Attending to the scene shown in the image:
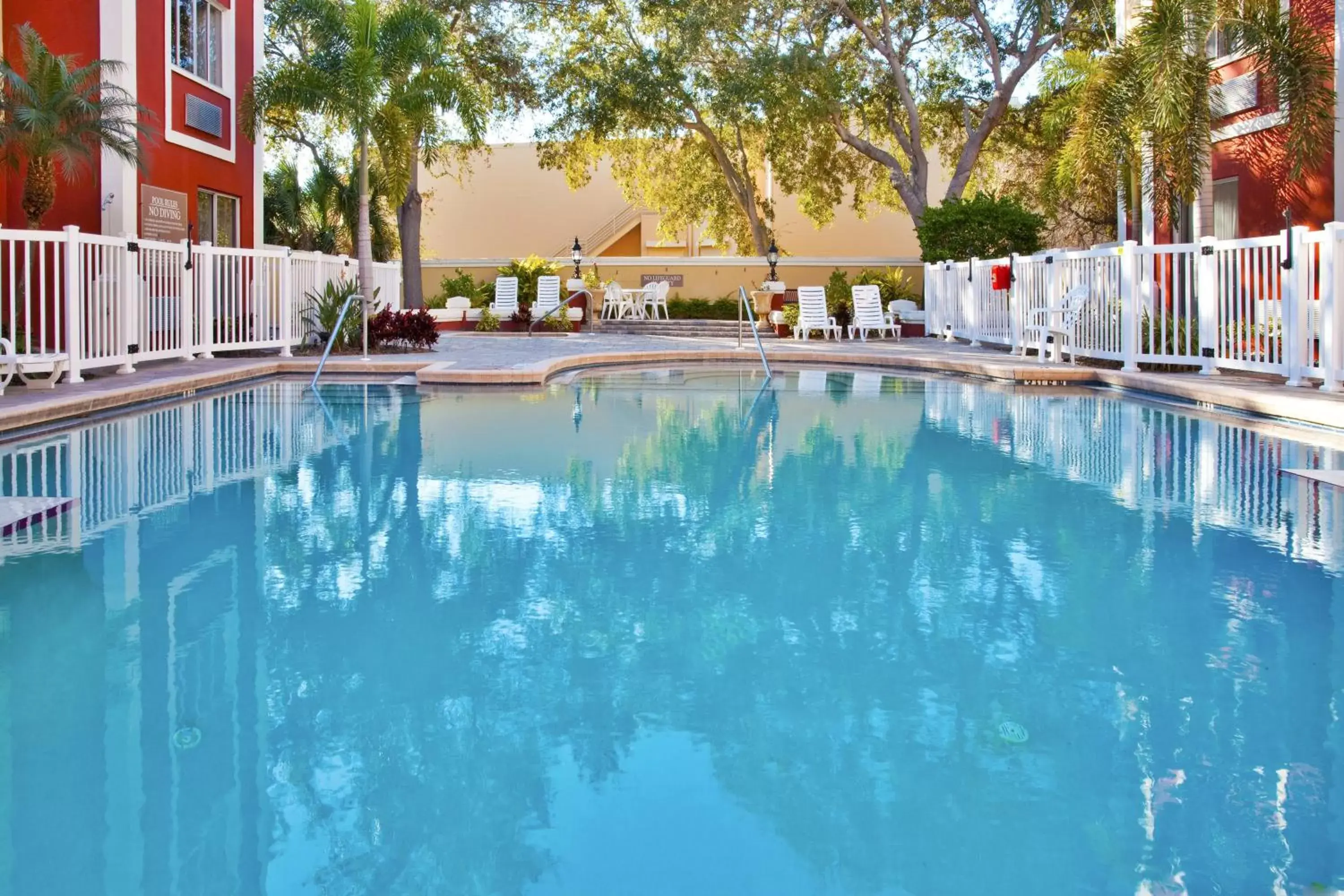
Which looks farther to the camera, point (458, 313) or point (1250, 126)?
point (458, 313)

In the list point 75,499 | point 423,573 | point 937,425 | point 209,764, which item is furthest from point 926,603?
point 937,425

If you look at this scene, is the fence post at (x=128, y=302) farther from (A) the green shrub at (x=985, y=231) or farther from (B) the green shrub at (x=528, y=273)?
(A) the green shrub at (x=985, y=231)

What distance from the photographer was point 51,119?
15406mm

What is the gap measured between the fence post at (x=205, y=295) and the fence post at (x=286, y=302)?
157 centimetres

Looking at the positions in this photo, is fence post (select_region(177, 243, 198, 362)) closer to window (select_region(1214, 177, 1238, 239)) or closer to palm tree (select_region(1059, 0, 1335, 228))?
palm tree (select_region(1059, 0, 1335, 228))

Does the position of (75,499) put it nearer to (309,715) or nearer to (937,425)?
(309,715)

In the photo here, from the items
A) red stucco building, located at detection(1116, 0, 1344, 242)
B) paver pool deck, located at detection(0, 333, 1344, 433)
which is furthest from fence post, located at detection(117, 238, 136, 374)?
red stucco building, located at detection(1116, 0, 1344, 242)

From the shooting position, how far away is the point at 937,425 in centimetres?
1106

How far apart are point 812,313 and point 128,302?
44.7ft

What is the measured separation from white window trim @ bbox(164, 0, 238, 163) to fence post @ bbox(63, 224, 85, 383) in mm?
5758

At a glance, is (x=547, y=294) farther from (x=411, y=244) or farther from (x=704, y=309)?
(x=704, y=309)

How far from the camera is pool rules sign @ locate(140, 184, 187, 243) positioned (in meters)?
17.4

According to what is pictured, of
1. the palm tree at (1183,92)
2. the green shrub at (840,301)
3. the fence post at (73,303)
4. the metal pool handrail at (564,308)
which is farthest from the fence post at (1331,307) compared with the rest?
the green shrub at (840,301)

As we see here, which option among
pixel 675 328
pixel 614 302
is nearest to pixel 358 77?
pixel 675 328
